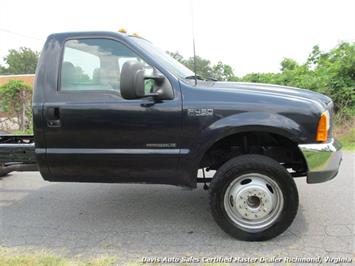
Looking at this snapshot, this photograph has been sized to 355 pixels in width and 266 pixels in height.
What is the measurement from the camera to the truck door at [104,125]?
3297 mm

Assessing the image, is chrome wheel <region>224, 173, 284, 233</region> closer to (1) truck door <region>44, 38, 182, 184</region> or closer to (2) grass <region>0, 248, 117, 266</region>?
(1) truck door <region>44, 38, 182, 184</region>

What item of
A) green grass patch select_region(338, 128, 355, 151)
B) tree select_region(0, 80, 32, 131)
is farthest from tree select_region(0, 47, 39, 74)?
green grass patch select_region(338, 128, 355, 151)

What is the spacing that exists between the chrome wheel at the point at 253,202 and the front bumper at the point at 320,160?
36cm

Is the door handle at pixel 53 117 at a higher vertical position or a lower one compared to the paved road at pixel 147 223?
higher

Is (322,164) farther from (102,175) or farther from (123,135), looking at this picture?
(102,175)

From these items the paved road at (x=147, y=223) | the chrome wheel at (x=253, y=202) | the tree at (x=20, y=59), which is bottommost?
the paved road at (x=147, y=223)

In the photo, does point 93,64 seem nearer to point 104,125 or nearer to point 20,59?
point 104,125

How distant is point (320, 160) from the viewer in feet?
10.5

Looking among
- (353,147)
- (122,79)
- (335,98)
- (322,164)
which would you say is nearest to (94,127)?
(122,79)

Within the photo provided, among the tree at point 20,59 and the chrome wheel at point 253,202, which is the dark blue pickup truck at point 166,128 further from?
the tree at point 20,59

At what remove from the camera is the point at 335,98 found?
10969 mm

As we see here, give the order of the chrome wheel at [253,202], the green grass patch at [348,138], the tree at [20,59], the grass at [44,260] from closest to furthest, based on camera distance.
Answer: the grass at [44,260] < the chrome wheel at [253,202] < the green grass patch at [348,138] < the tree at [20,59]

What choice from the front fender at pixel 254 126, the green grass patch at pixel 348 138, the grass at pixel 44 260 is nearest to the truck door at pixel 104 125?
the front fender at pixel 254 126

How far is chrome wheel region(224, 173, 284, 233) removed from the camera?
3270mm
